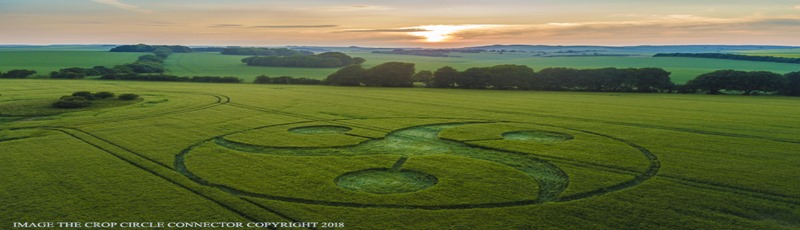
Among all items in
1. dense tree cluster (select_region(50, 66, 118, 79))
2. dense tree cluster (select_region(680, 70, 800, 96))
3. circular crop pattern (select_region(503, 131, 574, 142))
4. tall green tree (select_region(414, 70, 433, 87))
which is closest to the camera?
circular crop pattern (select_region(503, 131, 574, 142))

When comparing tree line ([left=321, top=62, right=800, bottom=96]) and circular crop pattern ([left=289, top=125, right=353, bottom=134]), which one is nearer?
circular crop pattern ([left=289, top=125, right=353, bottom=134])

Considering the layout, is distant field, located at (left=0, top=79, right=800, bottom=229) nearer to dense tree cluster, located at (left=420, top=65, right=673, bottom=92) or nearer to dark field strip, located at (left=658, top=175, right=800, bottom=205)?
dark field strip, located at (left=658, top=175, right=800, bottom=205)

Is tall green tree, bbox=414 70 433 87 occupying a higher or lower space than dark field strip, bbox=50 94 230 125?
higher

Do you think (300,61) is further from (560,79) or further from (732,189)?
(732,189)

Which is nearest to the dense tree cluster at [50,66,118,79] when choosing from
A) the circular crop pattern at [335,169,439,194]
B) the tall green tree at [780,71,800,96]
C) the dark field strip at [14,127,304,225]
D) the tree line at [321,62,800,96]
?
the tree line at [321,62,800,96]

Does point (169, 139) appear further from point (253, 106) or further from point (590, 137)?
point (590, 137)

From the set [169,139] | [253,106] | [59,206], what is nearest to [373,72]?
[253,106]

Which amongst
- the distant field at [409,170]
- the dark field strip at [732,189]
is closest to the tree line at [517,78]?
the distant field at [409,170]
